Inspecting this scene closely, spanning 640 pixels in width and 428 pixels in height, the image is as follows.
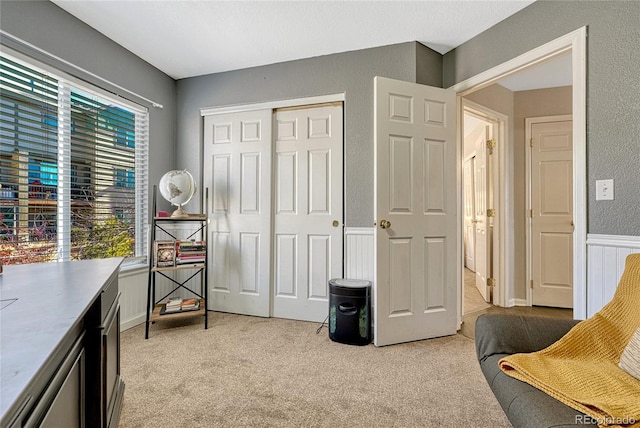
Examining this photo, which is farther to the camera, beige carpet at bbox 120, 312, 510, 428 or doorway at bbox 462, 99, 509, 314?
doorway at bbox 462, 99, 509, 314

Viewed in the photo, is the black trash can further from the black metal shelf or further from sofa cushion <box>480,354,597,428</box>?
sofa cushion <box>480,354,597,428</box>

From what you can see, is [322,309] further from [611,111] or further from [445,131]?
[611,111]

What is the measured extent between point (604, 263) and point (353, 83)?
Result: 2.22m

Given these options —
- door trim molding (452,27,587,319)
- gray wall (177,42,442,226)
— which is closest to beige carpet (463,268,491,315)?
door trim molding (452,27,587,319)

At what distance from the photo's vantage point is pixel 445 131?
2621 mm

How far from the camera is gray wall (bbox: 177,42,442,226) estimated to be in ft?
8.95

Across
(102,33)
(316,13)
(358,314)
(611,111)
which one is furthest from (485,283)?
(102,33)

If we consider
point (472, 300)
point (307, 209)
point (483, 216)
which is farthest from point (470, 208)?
point (307, 209)

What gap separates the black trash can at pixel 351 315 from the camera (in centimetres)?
245

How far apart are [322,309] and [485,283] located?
203 cm

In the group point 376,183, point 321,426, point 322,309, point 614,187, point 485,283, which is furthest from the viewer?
point 485,283

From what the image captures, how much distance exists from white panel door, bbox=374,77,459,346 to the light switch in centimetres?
98

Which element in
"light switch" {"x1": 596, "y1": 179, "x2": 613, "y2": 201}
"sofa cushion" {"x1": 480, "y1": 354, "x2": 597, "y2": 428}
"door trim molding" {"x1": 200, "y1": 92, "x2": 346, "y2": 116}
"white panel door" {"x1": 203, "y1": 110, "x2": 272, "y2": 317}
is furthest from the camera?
"white panel door" {"x1": 203, "y1": 110, "x2": 272, "y2": 317}

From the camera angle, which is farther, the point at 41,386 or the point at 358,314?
the point at 358,314
